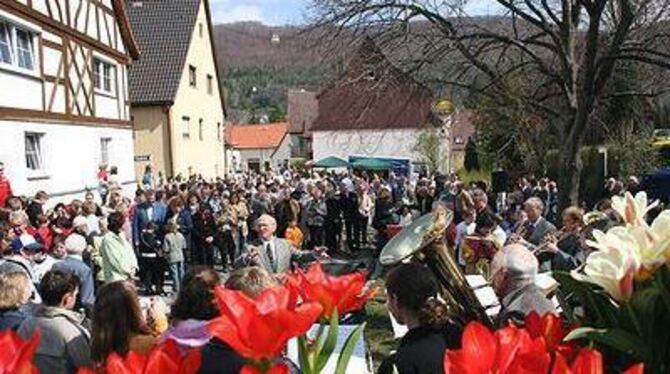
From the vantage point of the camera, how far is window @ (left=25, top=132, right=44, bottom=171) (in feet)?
51.0

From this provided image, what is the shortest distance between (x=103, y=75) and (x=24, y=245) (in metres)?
13.5

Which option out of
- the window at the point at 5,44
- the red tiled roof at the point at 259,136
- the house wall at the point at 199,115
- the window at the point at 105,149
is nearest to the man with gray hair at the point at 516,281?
the window at the point at 5,44

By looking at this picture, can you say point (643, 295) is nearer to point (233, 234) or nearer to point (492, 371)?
point (492, 371)

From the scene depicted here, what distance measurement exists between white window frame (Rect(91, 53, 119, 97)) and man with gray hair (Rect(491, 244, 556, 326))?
55.8 ft


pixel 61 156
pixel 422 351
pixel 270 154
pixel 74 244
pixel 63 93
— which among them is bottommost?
pixel 270 154

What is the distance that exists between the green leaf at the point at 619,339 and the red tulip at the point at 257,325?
22.1 inches

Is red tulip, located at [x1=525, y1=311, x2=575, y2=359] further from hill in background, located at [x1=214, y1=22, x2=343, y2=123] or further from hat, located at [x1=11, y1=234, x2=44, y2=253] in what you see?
hill in background, located at [x1=214, y1=22, x2=343, y2=123]

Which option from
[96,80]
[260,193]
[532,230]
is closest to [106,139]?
[96,80]

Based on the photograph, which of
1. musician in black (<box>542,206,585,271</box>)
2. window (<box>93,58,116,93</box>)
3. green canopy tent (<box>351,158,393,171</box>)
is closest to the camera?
musician in black (<box>542,206,585,271</box>)

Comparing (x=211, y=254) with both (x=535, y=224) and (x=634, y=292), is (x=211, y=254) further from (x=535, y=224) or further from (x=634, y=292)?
(x=634, y=292)

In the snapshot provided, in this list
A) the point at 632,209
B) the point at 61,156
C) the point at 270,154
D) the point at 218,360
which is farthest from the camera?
the point at 270,154

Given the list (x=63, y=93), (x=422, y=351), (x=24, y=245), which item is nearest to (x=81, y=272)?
(x=24, y=245)

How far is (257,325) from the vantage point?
1192 millimetres

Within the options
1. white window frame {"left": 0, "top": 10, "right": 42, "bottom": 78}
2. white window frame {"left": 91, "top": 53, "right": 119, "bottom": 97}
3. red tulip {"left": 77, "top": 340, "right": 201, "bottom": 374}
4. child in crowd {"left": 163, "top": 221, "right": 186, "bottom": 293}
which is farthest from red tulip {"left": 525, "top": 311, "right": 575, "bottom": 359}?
white window frame {"left": 91, "top": 53, "right": 119, "bottom": 97}
